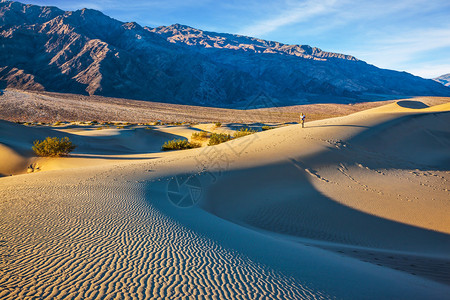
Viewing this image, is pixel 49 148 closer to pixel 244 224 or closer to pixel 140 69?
pixel 244 224

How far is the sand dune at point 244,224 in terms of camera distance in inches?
154

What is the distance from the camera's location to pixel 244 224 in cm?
768

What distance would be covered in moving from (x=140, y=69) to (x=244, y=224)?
120m

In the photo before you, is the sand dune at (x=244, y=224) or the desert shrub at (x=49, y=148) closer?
the sand dune at (x=244, y=224)

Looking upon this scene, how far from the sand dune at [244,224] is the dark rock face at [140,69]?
91594 mm

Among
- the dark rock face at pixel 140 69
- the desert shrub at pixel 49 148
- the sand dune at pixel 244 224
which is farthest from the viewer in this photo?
the dark rock face at pixel 140 69

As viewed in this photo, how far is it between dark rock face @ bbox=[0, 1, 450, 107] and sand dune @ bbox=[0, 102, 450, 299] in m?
91.6

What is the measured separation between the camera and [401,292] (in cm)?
409

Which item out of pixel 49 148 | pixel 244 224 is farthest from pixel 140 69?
pixel 244 224

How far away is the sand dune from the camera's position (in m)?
3.90

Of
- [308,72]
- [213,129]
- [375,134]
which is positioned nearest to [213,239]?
[375,134]

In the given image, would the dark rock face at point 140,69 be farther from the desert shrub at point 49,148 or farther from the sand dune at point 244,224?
the sand dune at point 244,224

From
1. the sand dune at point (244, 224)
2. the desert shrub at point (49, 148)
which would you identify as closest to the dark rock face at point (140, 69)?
the desert shrub at point (49, 148)

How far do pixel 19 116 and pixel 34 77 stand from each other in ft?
195
